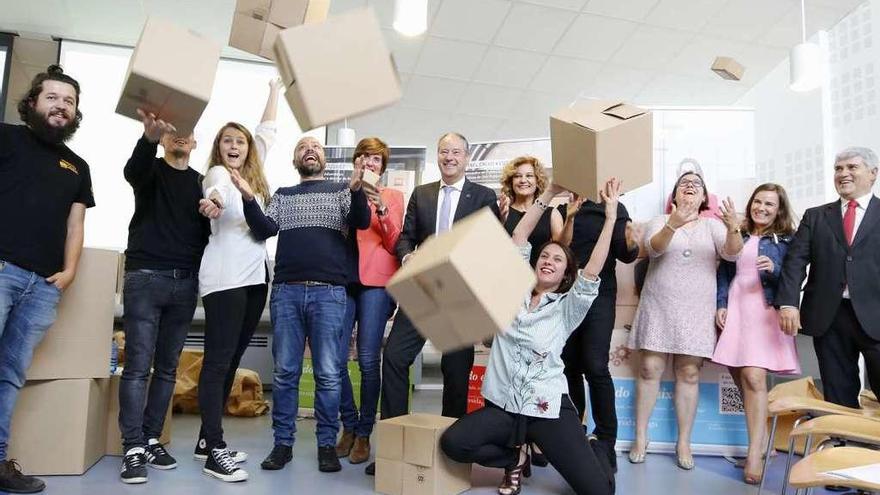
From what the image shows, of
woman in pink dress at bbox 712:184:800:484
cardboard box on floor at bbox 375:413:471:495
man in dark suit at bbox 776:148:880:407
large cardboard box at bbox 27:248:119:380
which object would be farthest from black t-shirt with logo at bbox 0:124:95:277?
man in dark suit at bbox 776:148:880:407

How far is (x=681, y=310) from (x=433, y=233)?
44.6 inches

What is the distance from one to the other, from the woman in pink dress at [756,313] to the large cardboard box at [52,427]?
248 centimetres

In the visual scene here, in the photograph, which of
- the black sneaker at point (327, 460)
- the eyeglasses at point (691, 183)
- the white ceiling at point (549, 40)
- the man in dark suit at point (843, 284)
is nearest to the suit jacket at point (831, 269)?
the man in dark suit at point (843, 284)

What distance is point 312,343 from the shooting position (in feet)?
8.18

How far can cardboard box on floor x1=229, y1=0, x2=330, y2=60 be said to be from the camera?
1.51 meters

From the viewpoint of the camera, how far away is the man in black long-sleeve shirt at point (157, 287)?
2.34 meters

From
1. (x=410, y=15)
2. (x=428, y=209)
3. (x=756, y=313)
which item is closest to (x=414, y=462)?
(x=428, y=209)

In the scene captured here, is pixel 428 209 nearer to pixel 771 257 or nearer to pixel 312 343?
pixel 312 343

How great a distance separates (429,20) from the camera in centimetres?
483

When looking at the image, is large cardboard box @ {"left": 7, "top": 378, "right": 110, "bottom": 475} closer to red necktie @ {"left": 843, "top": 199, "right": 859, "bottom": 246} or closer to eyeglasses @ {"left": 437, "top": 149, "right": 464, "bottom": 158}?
eyeglasses @ {"left": 437, "top": 149, "right": 464, "bottom": 158}

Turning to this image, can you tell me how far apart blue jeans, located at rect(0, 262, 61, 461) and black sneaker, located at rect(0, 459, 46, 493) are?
0.03 metres

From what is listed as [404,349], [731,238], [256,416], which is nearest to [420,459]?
[404,349]

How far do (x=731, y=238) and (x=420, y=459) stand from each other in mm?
1533

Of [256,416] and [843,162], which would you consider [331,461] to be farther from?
[843,162]
